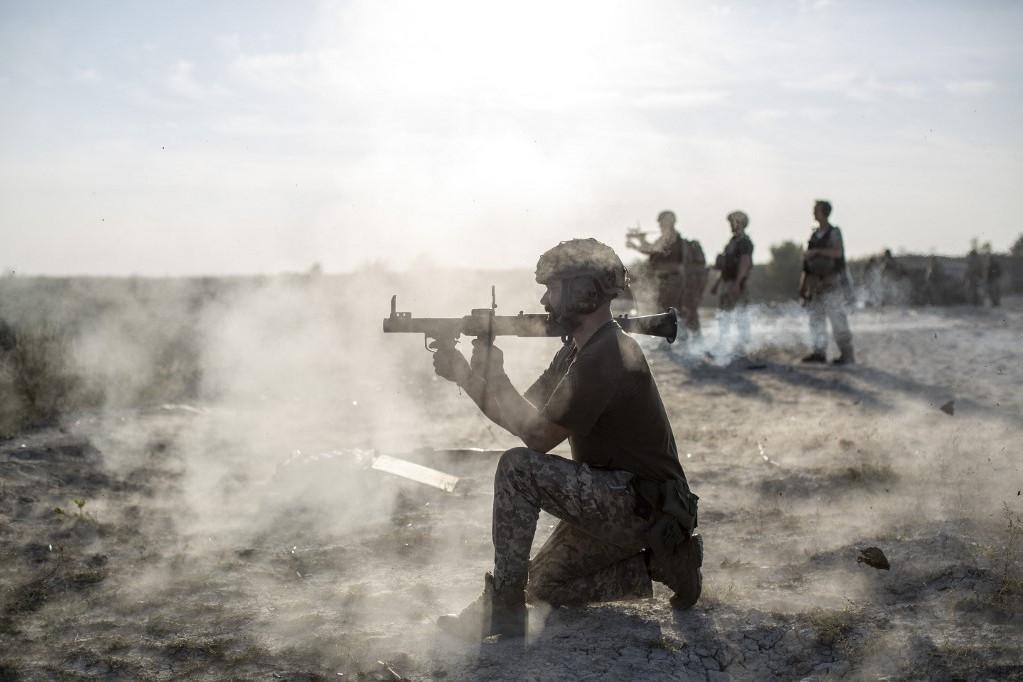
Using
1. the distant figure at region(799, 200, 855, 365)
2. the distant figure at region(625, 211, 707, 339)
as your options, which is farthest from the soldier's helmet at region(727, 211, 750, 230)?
the distant figure at region(799, 200, 855, 365)

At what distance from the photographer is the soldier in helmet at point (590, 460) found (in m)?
3.55

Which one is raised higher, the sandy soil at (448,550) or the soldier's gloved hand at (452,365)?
the soldier's gloved hand at (452,365)

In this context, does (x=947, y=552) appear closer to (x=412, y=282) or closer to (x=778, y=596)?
(x=778, y=596)

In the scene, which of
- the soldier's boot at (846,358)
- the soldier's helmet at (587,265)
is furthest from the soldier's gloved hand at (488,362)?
the soldier's boot at (846,358)

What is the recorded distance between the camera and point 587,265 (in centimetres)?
361

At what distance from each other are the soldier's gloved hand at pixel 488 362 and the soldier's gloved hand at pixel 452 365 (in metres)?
0.05

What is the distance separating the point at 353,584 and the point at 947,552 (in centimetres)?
317

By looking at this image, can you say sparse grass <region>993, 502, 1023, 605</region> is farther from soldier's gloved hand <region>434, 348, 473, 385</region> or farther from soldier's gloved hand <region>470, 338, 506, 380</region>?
soldier's gloved hand <region>434, 348, 473, 385</region>

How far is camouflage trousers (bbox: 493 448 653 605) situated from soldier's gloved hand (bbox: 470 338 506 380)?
0.37 meters

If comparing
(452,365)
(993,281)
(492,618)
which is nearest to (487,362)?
(452,365)

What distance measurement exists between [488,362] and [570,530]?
917mm

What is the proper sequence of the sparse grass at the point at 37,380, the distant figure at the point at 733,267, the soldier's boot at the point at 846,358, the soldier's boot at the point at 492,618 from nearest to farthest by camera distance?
the soldier's boot at the point at 492,618
the sparse grass at the point at 37,380
the soldier's boot at the point at 846,358
the distant figure at the point at 733,267

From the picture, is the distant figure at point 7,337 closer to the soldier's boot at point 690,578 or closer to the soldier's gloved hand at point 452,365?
the soldier's gloved hand at point 452,365

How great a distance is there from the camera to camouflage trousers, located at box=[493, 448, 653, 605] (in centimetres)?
365
